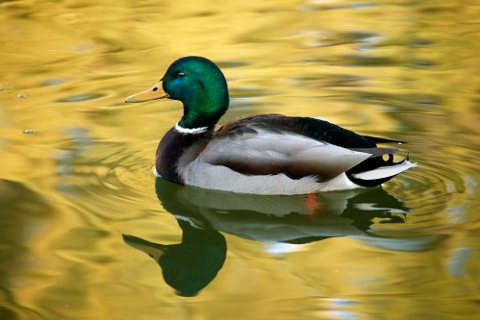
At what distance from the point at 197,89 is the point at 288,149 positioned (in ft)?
2.78

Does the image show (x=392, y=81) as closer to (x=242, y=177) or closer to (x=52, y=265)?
(x=242, y=177)

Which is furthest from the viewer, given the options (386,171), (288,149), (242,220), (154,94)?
(154,94)

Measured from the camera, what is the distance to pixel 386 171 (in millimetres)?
6207

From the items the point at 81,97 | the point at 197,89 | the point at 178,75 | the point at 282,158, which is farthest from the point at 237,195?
the point at 81,97

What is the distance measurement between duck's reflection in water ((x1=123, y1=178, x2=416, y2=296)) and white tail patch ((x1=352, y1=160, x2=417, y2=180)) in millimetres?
180

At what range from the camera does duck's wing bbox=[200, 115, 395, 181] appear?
6.30 m

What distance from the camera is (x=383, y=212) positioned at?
6117 mm

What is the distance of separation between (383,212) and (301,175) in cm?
62

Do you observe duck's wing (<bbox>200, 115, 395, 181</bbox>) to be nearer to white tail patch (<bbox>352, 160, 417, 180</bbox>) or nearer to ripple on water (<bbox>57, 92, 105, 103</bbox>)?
white tail patch (<bbox>352, 160, 417, 180</bbox>)

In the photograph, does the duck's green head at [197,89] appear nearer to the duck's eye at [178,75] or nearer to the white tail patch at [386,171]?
the duck's eye at [178,75]

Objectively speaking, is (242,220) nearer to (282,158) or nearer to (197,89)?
(282,158)

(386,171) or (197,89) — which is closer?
(386,171)

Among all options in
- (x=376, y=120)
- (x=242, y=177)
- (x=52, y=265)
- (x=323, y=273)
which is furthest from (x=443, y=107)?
(x=52, y=265)

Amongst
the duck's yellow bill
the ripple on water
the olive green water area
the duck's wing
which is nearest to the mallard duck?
the duck's wing
